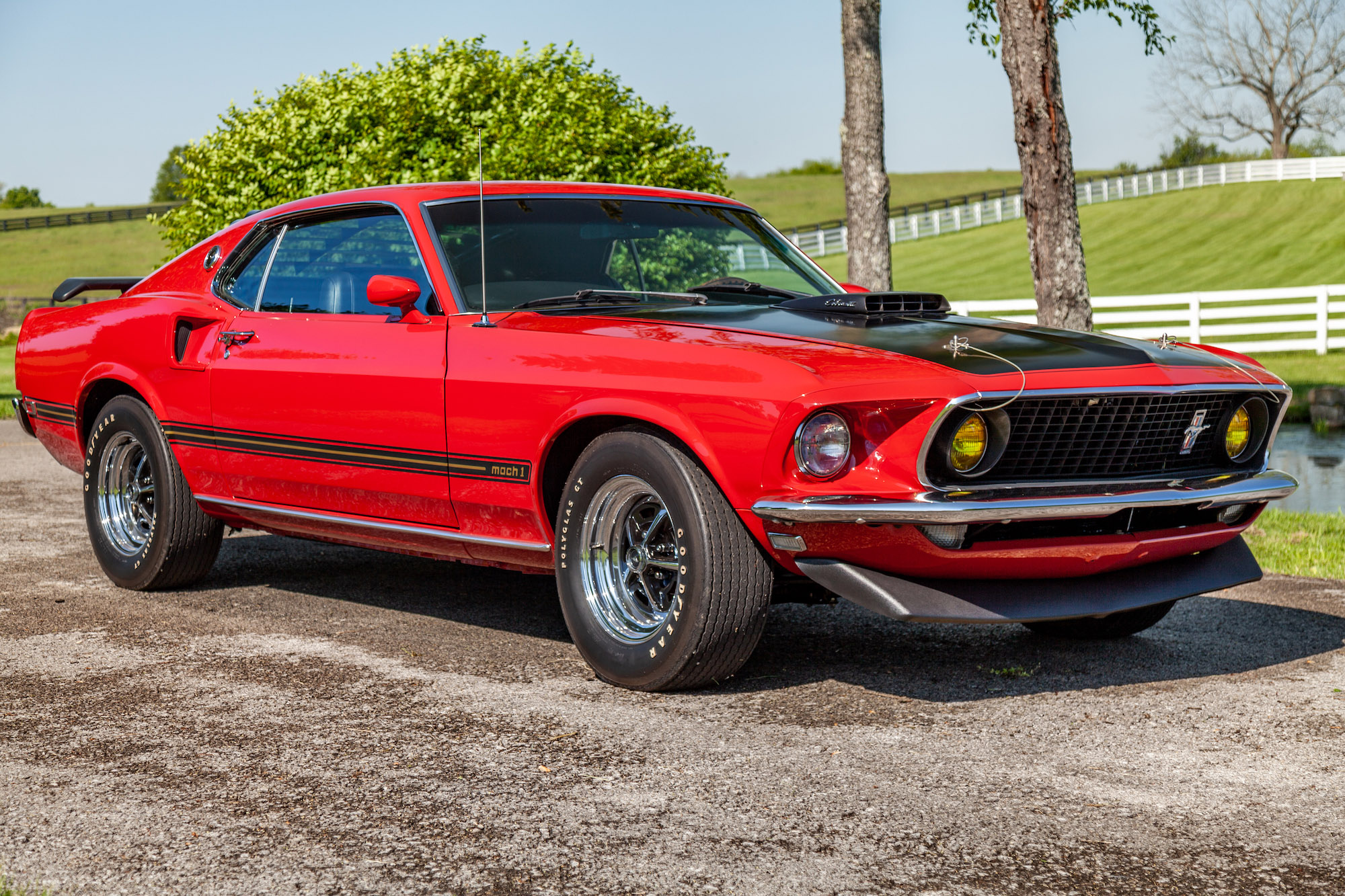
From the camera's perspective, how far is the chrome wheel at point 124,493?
6336 mm

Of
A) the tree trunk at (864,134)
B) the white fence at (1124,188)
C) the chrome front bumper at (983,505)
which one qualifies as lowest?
the chrome front bumper at (983,505)

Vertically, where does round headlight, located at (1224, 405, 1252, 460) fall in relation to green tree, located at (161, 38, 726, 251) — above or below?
below

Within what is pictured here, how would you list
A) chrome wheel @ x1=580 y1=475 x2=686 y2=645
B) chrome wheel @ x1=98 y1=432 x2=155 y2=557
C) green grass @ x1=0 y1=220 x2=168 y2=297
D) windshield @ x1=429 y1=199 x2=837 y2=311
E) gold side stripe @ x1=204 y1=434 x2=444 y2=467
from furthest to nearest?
green grass @ x1=0 y1=220 x2=168 y2=297
chrome wheel @ x1=98 y1=432 x2=155 y2=557
windshield @ x1=429 y1=199 x2=837 y2=311
gold side stripe @ x1=204 y1=434 x2=444 y2=467
chrome wheel @ x1=580 y1=475 x2=686 y2=645

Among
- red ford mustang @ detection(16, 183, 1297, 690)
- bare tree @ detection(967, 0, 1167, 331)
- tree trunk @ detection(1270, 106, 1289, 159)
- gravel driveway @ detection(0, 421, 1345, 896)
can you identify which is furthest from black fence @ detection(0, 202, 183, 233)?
gravel driveway @ detection(0, 421, 1345, 896)

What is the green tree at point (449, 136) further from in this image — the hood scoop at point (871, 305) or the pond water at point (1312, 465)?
the hood scoop at point (871, 305)

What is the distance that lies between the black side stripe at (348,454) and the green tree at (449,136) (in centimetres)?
944

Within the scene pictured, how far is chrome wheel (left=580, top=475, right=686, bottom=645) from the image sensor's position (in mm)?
4398

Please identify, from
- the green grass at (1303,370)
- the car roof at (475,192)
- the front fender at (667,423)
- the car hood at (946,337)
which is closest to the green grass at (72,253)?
the green grass at (1303,370)

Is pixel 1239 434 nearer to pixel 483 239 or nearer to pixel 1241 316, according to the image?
pixel 483 239

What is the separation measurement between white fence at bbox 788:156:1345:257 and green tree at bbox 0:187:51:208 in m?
73.1

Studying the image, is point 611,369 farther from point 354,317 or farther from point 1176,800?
point 1176,800

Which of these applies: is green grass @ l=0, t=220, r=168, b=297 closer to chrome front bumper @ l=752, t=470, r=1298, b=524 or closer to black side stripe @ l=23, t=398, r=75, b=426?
black side stripe @ l=23, t=398, r=75, b=426

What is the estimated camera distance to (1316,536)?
7969 millimetres

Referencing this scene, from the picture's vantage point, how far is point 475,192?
5.37 metres
